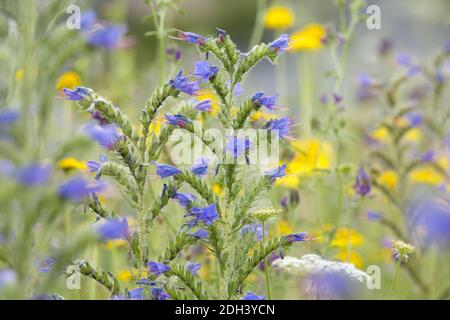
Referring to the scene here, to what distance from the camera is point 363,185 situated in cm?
502

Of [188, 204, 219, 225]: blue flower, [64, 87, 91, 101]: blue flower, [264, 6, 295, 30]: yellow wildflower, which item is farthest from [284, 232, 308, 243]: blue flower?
[264, 6, 295, 30]: yellow wildflower

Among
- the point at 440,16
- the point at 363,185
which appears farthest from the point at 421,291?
the point at 440,16

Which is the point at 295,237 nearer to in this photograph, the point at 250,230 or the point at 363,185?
the point at 250,230

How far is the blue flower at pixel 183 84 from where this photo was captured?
3.51 meters

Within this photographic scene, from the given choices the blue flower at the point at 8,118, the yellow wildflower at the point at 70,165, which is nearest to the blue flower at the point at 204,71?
the blue flower at the point at 8,118

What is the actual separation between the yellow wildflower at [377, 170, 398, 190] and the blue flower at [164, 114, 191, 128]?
8.56 feet

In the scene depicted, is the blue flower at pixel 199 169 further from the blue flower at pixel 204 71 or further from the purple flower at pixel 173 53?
the purple flower at pixel 173 53

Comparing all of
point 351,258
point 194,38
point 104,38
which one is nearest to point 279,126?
point 194,38

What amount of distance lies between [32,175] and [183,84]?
1.24 metres

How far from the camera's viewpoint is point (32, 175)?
241 cm

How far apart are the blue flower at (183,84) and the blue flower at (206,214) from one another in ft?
1.80

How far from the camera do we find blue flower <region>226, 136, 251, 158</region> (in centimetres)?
336

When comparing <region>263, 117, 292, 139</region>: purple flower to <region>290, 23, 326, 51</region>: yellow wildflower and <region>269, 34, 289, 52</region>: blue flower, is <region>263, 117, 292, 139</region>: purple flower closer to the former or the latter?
<region>269, 34, 289, 52</region>: blue flower

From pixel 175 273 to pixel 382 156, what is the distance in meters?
2.90
